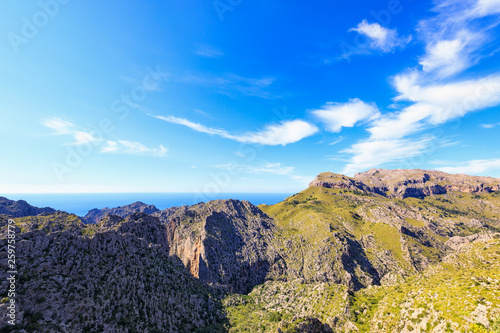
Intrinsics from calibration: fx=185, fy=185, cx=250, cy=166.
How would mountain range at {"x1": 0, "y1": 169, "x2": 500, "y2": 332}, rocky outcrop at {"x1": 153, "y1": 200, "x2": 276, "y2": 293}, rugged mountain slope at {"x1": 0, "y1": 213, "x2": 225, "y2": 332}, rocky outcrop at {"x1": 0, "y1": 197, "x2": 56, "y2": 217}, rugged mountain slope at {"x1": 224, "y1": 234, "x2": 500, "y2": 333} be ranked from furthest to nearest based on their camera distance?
rocky outcrop at {"x1": 0, "y1": 197, "x2": 56, "y2": 217} < rocky outcrop at {"x1": 153, "y1": 200, "x2": 276, "y2": 293} < mountain range at {"x1": 0, "y1": 169, "x2": 500, "y2": 332} < rugged mountain slope at {"x1": 0, "y1": 213, "x2": 225, "y2": 332} < rugged mountain slope at {"x1": 224, "y1": 234, "x2": 500, "y2": 333}

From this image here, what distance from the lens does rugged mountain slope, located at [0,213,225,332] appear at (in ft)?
168

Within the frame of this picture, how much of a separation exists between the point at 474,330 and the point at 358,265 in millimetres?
138750

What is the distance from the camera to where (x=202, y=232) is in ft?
566

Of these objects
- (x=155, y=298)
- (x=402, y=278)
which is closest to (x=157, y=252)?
(x=155, y=298)

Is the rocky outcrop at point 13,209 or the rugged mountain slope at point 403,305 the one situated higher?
the rocky outcrop at point 13,209

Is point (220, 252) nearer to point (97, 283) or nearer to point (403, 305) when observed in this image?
point (97, 283)

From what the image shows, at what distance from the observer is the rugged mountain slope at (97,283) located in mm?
51156

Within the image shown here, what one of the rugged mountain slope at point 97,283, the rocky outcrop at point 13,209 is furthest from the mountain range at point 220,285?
the rocky outcrop at point 13,209

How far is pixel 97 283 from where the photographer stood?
66.2 m

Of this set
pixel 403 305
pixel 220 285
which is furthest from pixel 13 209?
pixel 403 305

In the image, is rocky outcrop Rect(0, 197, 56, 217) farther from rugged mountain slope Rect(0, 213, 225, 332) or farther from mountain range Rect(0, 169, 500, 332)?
rugged mountain slope Rect(0, 213, 225, 332)

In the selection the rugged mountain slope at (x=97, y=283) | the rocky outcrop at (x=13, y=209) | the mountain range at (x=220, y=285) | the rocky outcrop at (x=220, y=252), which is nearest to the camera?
the rugged mountain slope at (x=97, y=283)

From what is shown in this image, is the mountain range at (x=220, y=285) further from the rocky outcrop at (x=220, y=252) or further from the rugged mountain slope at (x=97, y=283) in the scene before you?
the rocky outcrop at (x=220, y=252)

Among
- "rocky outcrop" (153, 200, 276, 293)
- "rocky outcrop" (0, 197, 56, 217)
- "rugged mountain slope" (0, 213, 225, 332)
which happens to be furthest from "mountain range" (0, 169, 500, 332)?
"rocky outcrop" (0, 197, 56, 217)
